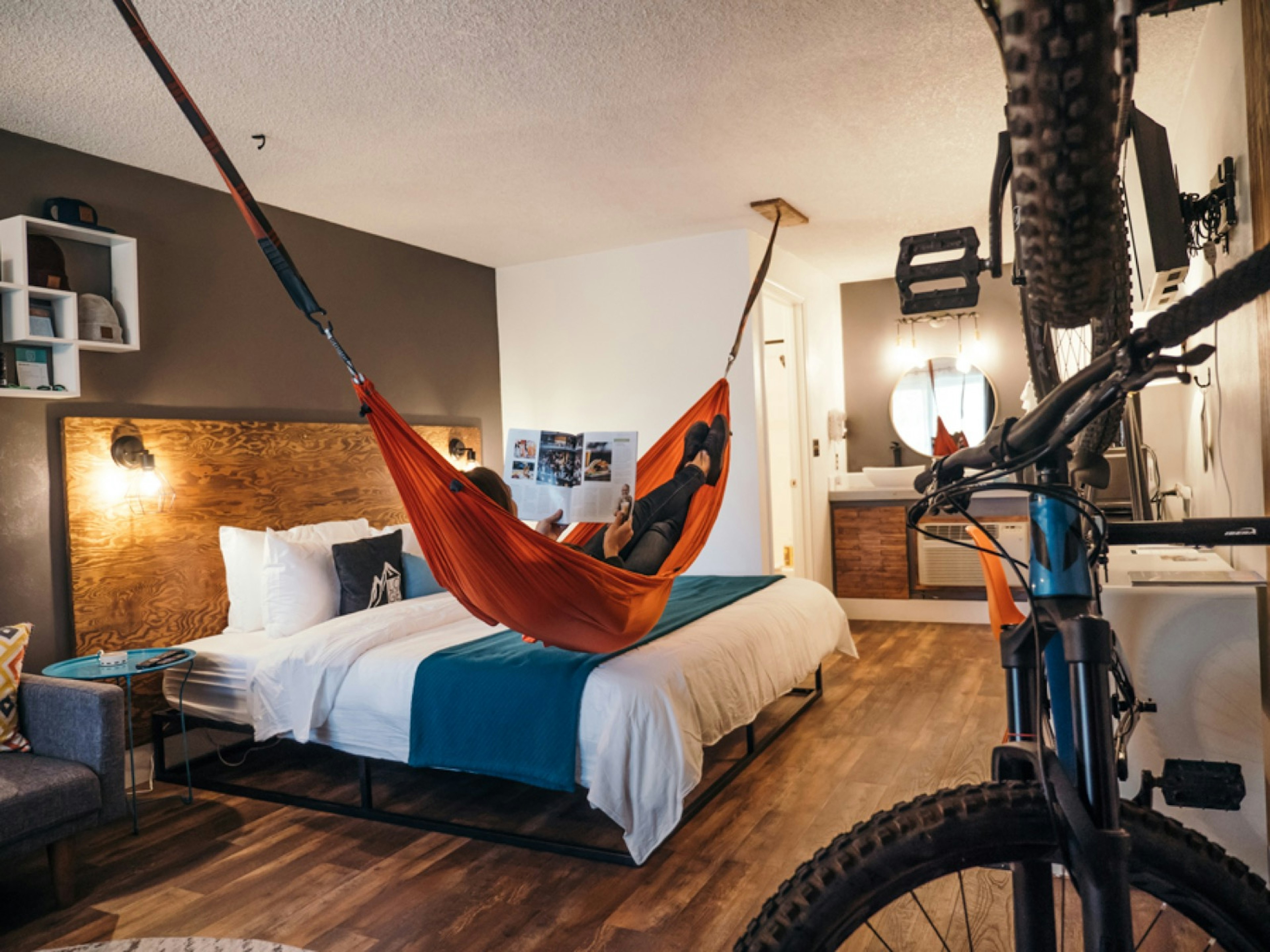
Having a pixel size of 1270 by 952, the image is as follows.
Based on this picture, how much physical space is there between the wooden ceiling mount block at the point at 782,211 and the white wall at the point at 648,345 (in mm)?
282

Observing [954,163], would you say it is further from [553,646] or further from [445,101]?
[553,646]

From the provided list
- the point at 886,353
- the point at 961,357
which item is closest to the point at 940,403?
the point at 961,357

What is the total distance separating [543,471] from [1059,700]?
2.15 metres

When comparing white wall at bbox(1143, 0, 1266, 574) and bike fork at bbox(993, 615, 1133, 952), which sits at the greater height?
white wall at bbox(1143, 0, 1266, 574)

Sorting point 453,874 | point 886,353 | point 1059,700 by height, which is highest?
point 886,353

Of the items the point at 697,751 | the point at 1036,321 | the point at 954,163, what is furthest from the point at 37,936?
the point at 954,163

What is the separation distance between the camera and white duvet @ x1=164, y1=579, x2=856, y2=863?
7.63 ft

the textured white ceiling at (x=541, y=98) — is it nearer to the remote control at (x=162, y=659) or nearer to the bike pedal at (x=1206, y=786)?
the remote control at (x=162, y=659)

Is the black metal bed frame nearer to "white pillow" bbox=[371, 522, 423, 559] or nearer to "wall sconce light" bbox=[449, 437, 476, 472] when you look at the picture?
"white pillow" bbox=[371, 522, 423, 559]

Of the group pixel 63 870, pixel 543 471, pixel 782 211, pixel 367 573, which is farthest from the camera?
pixel 782 211

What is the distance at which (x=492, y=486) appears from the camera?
2988 mm

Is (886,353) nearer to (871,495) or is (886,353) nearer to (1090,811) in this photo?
(871,495)

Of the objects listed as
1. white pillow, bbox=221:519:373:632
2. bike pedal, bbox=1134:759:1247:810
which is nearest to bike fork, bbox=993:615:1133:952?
bike pedal, bbox=1134:759:1247:810

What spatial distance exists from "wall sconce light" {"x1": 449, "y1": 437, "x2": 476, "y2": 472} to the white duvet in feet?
4.64
